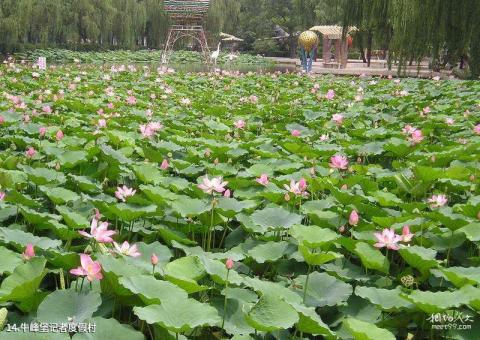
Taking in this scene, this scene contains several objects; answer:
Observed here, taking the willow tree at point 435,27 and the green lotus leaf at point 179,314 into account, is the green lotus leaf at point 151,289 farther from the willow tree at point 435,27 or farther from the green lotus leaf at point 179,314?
the willow tree at point 435,27

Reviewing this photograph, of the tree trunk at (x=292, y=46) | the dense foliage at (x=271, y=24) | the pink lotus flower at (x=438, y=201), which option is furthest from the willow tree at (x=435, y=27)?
the tree trunk at (x=292, y=46)

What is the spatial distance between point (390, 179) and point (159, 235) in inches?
44.9

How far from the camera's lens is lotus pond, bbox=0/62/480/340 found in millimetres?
1105

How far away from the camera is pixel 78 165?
2.31m

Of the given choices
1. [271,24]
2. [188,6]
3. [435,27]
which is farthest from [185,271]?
[271,24]

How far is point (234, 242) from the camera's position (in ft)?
5.70

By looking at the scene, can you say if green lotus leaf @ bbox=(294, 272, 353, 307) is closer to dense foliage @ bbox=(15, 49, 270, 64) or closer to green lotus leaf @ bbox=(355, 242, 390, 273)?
green lotus leaf @ bbox=(355, 242, 390, 273)

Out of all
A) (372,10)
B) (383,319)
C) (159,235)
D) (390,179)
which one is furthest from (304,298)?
(372,10)

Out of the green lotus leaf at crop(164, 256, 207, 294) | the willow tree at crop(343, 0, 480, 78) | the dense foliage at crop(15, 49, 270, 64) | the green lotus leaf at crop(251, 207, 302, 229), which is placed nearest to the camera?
the green lotus leaf at crop(164, 256, 207, 294)

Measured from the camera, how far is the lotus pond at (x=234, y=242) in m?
1.11

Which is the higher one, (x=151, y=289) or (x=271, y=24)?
(x=271, y=24)

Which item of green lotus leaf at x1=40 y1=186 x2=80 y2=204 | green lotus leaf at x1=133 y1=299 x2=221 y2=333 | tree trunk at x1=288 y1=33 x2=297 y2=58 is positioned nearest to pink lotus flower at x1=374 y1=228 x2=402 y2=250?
green lotus leaf at x1=133 y1=299 x2=221 y2=333

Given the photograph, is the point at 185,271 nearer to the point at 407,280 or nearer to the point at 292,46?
the point at 407,280

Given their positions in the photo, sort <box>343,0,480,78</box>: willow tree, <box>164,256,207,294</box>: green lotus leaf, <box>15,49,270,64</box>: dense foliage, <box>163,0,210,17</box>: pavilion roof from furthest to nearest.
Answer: <box>15,49,270,64</box>: dense foliage, <box>163,0,210,17</box>: pavilion roof, <box>343,0,480,78</box>: willow tree, <box>164,256,207,294</box>: green lotus leaf
